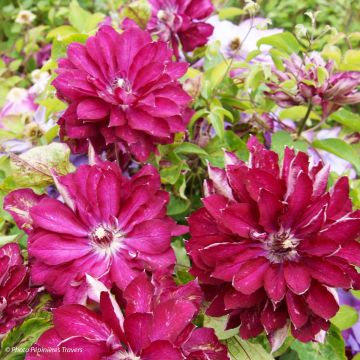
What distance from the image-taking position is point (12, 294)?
1.68 feet

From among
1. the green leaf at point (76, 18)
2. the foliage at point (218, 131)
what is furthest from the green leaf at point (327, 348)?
the green leaf at point (76, 18)

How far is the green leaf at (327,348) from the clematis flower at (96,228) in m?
0.24

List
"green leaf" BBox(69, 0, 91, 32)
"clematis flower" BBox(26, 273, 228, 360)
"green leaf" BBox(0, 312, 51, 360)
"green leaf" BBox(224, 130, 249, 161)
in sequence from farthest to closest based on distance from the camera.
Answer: "green leaf" BBox(69, 0, 91, 32), "green leaf" BBox(224, 130, 249, 161), "green leaf" BBox(0, 312, 51, 360), "clematis flower" BBox(26, 273, 228, 360)

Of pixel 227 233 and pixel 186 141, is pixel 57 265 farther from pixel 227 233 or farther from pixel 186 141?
pixel 186 141

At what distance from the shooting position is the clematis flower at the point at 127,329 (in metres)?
0.42

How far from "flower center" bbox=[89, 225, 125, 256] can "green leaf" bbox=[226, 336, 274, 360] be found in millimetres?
170

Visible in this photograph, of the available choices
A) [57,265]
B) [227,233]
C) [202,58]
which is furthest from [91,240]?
[202,58]

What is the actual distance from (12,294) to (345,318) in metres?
0.43

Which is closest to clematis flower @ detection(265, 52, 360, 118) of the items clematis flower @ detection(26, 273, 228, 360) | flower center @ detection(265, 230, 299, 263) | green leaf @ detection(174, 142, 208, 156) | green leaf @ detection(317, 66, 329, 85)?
green leaf @ detection(317, 66, 329, 85)

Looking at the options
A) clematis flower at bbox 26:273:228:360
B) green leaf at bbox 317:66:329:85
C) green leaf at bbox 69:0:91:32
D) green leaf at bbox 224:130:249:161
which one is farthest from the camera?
green leaf at bbox 69:0:91:32

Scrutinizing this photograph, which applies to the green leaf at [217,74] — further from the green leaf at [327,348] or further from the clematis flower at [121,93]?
the green leaf at [327,348]

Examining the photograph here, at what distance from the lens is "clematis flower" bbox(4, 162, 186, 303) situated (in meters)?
0.51

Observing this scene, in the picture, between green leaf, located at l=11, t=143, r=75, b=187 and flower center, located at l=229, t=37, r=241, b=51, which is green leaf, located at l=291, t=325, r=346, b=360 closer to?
green leaf, located at l=11, t=143, r=75, b=187

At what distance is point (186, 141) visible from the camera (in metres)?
0.75
